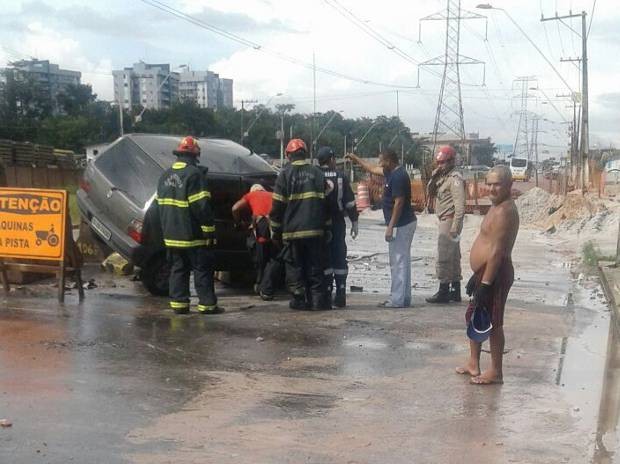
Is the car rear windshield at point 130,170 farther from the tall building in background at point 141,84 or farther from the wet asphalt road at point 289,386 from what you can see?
the tall building in background at point 141,84

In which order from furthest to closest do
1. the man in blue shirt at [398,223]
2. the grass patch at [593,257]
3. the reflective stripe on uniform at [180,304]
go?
the grass patch at [593,257], the man in blue shirt at [398,223], the reflective stripe on uniform at [180,304]

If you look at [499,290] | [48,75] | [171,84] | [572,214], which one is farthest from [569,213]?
[171,84]

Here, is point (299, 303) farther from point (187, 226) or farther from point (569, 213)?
point (569, 213)

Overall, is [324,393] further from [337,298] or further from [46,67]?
[46,67]

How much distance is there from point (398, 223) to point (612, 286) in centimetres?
352

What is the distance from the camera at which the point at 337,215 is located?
9.57 metres

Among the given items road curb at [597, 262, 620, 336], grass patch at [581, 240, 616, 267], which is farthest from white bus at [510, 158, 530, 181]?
road curb at [597, 262, 620, 336]

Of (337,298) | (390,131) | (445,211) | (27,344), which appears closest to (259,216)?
(337,298)

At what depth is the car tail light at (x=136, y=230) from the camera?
9617 millimetres

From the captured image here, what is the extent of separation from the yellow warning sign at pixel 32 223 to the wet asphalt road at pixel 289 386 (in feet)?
1.89

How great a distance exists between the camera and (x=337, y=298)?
31.7 feet

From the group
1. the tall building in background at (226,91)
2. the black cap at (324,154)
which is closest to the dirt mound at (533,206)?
the black cap at (324,154)

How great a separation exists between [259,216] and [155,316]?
1670 millimetres

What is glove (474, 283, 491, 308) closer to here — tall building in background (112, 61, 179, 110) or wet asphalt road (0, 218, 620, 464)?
wet asphalt road (0, 218, 620, 464)
